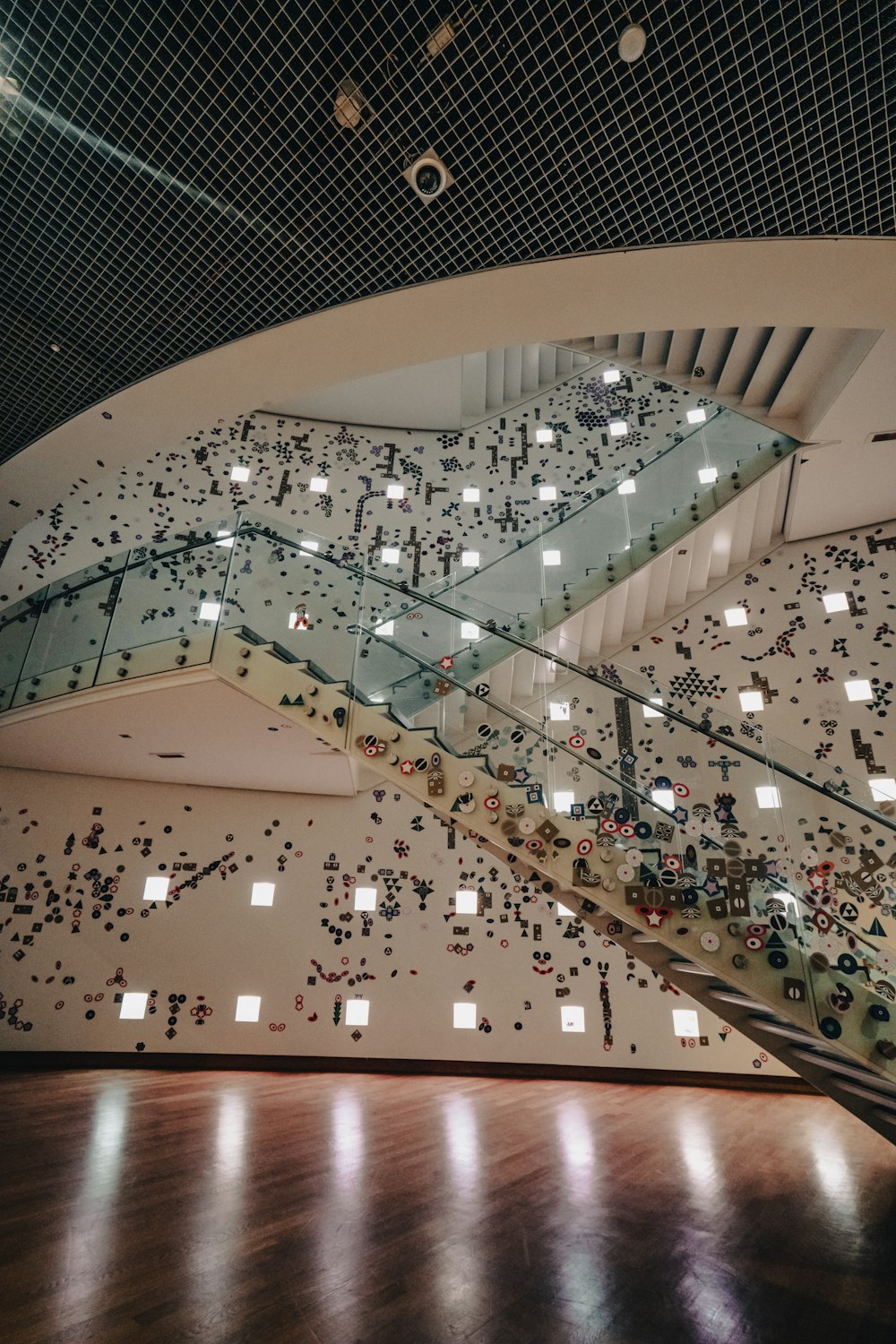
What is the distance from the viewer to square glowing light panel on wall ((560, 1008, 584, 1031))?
7195 mm

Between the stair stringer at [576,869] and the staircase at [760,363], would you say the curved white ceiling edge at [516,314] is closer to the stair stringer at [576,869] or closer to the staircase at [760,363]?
the stair stringer at [576,869]

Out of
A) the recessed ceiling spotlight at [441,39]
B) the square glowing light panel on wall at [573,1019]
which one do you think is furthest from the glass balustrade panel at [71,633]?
the square glowing light panel on wall at [573,1019]

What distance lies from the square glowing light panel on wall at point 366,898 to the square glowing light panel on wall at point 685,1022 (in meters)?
3.51

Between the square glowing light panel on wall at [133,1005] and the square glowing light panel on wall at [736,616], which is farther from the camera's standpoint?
the square glowing light panel on wall at [736,616]

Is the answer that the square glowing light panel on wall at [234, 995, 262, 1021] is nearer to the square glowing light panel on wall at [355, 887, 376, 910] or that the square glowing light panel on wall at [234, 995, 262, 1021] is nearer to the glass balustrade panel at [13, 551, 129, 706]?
the square glowing light panel on wall at [355, 887, 376, 910]

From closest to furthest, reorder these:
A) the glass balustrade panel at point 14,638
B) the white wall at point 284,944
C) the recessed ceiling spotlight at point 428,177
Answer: the recessed ceiling spotlight at point 428,177, the glass balustrade panel at point 14,638, the white wall at point 284,944

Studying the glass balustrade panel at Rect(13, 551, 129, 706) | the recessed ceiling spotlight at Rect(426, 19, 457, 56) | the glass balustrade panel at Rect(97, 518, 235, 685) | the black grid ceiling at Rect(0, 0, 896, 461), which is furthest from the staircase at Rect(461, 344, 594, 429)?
the recessed ceiling spotlight at Rect(426, 19, 457, 56)

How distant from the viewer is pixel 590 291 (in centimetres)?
346

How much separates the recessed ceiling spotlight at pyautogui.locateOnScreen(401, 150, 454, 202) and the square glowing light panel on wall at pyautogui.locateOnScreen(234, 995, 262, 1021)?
7496mm

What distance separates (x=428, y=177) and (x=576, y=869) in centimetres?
406

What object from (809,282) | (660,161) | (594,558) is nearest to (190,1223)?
(660,161)

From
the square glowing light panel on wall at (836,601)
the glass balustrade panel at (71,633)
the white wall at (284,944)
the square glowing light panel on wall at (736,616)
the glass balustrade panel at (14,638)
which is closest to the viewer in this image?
the glass balustrade panel at (71,633)

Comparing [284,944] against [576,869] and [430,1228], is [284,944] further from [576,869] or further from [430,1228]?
[430,1228]

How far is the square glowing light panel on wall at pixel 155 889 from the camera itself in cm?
747
